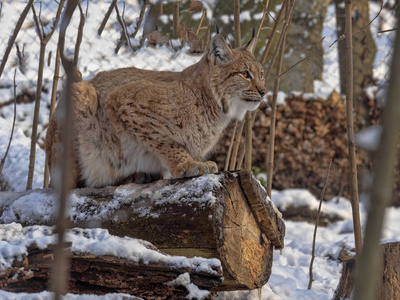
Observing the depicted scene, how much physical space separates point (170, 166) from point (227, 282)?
0.78m

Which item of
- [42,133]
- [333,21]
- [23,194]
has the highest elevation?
[333,21]

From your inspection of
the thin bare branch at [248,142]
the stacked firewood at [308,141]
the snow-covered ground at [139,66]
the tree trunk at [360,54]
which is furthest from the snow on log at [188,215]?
the tree trunk at [360,54]

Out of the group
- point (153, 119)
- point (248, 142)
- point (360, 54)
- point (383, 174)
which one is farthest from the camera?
point (360, 54)

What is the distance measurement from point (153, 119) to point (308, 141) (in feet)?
15.5

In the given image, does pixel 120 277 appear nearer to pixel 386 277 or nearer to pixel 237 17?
pixel 386 277

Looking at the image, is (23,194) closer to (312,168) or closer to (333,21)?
(312,168)

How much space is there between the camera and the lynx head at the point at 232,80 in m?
3.13

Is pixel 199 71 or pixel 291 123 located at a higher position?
pixel 291 123

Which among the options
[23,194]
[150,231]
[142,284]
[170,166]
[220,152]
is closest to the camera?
[142,284]

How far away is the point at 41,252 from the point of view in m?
1.83

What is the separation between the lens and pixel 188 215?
7.16 feet

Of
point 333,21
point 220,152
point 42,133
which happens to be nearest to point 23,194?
point 42,133

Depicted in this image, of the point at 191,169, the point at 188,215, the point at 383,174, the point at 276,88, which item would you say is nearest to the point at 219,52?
the point at 276,88

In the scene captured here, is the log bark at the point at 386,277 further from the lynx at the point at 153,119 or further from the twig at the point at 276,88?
the lynx at the point at 153,119
